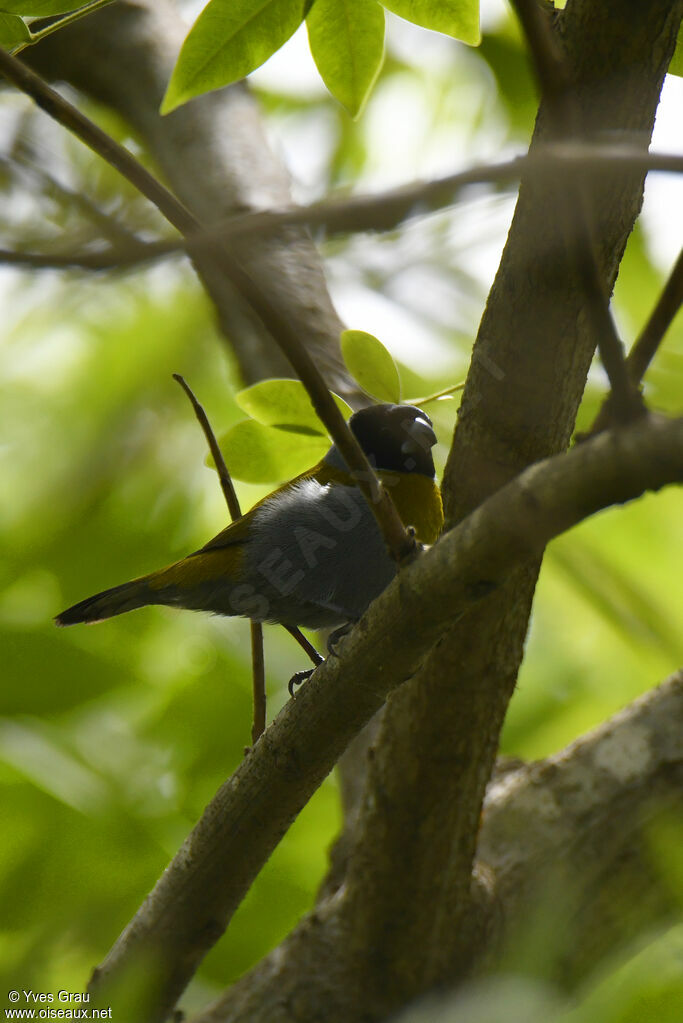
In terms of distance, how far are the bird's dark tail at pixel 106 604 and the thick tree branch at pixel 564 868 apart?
1.03 meters

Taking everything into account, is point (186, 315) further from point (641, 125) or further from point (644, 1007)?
point (644, 1007)

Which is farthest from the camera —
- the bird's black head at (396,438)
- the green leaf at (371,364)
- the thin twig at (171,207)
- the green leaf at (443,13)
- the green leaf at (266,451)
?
the bird's black head at (396,438)

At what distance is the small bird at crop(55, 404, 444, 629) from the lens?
103 inches

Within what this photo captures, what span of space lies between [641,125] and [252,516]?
149 centimetres

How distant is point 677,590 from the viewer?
3.77 meters

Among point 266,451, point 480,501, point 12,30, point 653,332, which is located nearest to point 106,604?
point 266,451

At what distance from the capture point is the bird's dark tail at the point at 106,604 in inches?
105

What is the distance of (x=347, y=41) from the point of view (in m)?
1.80

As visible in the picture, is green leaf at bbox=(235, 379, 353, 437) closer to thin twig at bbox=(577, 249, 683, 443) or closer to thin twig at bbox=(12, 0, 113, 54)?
thin twig at bbox=(12, 0, 113, 54)

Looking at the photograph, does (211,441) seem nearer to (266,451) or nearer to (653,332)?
(266,451)

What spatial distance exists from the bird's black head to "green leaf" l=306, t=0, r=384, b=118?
118 centimetres

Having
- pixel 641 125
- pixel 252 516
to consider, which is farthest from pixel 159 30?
pixel 641 125

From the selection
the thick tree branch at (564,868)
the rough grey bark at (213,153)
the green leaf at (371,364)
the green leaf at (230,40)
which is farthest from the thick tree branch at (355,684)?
the rough grey bark at (213,153)

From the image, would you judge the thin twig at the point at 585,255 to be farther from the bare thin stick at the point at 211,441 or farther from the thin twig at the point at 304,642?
the thin twig at the point at 304,642
